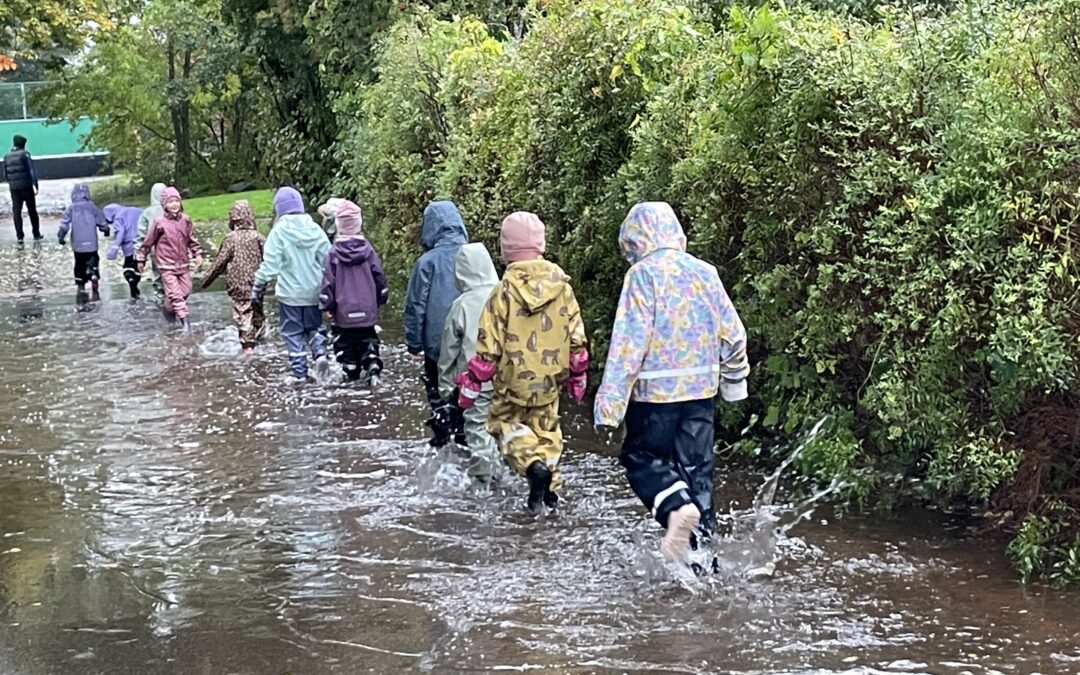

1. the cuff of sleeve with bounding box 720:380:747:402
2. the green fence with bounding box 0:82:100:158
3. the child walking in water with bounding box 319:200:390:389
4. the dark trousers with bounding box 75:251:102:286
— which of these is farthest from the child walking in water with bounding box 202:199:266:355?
the green fence with bounding box 0:82:100:158

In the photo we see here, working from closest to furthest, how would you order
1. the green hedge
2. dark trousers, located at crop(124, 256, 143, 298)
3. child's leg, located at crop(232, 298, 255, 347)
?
the green hedge
child's leg, located at crop(232, 298, 255, 347)
dark trousers, located at crop(124, 256, 143, 298)

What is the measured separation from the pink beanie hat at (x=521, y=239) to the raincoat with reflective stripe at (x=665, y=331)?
104cm

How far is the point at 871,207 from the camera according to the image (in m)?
6.11

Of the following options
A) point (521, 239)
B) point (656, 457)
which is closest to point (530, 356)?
point (521, 239)

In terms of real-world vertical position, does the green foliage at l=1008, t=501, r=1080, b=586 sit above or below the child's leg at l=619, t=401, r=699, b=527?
below

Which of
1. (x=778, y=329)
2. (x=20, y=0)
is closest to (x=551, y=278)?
(x=778, y=329)

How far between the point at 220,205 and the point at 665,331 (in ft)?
80.9

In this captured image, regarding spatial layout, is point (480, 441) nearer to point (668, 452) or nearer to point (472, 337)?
point (472, 337)

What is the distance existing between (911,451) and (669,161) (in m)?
2.30

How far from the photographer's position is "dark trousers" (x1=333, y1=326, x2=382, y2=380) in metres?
10.0

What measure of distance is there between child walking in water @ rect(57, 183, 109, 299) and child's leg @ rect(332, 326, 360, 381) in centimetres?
718

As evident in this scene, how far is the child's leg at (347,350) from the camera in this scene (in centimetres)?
1002

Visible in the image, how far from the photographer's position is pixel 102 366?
11367 mm

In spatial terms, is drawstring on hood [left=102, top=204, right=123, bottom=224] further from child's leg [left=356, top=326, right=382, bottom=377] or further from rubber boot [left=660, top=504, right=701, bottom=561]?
rubber boot [left=660, top=504, right=701, bottom=561]
